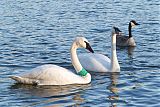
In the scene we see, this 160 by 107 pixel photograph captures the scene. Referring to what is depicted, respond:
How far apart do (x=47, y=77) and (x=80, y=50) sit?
587cm

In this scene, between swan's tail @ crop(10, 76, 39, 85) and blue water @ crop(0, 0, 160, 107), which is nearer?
blue water @ crop(0, 0, 160, 107)

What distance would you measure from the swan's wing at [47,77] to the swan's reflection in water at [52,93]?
0.58 feet

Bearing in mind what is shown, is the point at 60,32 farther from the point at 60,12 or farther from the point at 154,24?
the point at 60,12

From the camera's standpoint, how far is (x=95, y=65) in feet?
58.7

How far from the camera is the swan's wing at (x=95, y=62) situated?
17875 mm

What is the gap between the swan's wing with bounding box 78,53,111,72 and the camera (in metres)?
17.9

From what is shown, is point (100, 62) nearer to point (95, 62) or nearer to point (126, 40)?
point (95, 62)

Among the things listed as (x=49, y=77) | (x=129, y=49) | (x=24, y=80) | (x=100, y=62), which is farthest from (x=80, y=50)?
(x=24, y=80)

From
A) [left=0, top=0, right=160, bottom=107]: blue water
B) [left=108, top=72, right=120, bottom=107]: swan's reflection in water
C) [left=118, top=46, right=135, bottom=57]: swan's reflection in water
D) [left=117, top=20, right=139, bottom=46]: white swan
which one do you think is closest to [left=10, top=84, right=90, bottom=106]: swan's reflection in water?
[left=0, top=0, right=160, bottom=107]: blue water

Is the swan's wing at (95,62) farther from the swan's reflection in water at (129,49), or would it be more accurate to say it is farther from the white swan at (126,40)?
the white swan at (126,40)

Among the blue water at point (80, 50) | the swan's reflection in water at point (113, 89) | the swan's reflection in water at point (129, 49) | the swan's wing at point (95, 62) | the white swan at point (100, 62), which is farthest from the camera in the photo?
the swan's reflection in water at point (129, 49)

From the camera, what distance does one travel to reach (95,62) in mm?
18031

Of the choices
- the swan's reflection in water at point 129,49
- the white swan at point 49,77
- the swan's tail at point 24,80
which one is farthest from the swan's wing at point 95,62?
the swan's reflection in water at point 129,49

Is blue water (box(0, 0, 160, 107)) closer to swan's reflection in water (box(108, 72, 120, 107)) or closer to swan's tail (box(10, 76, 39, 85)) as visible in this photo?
swan's reflection in water (box(108, 72, 120, 107))
